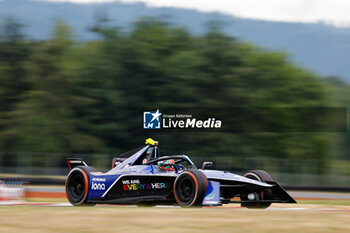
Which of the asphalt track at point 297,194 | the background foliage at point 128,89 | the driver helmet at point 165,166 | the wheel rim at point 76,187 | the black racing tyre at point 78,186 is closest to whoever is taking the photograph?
the driver helmet at point 165,166

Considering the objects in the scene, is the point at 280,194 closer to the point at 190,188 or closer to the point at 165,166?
the point at 190,188

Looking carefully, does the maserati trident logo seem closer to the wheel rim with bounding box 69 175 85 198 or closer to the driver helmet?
the wheel rim with bounding box 69 175 85 198

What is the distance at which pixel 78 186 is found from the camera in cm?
1309

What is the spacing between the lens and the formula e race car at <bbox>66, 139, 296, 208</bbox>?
36.1 ft

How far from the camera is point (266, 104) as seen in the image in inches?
1866

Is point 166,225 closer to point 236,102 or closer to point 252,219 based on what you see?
point 252,219

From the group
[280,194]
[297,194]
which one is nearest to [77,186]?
[280,194]

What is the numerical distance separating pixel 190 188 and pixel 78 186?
10.2 ft

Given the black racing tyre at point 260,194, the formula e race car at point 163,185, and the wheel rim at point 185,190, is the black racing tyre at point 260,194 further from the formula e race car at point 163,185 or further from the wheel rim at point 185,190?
the wheel rim at point 185,190

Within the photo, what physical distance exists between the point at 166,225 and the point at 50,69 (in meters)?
39.3

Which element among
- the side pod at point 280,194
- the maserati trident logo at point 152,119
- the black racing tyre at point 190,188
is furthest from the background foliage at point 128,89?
the black racing tyre at point 190,188

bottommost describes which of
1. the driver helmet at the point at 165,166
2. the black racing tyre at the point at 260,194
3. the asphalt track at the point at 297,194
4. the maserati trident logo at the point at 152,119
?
the asphalt track at the point at 297,194

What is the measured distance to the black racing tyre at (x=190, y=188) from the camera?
35.4ft

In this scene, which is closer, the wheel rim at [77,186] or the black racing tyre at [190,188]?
the black racing tyre at [190,188]
